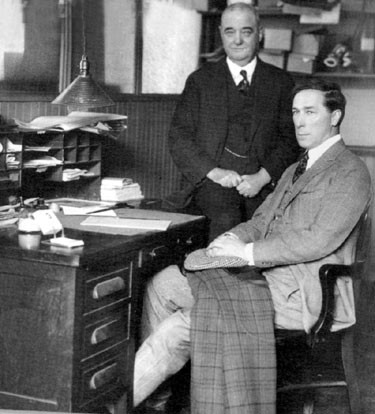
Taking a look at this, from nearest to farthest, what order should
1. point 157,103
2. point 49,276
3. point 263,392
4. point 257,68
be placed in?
point 49,276, point 263,392, point 257,68, point 157,103

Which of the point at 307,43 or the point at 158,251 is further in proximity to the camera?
the point at 307,43

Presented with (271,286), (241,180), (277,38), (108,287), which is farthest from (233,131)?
(277,38)

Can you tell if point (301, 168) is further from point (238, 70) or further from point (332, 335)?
point (238, 70)

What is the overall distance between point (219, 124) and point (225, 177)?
31 cm

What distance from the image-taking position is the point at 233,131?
3.90 m

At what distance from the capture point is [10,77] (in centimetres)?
356

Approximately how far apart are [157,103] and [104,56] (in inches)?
26.6

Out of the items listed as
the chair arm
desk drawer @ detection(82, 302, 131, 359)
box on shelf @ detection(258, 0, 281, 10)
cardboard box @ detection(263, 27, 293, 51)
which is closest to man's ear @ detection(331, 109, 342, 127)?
the chair arm

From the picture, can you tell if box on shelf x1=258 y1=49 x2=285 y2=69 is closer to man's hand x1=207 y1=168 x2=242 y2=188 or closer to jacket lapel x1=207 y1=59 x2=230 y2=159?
jacket lapel x1=207 y1=59 x2=230 y2=159

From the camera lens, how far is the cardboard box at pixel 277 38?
5.42 metres

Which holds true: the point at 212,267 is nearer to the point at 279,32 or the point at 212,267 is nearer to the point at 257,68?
the point at 257,68

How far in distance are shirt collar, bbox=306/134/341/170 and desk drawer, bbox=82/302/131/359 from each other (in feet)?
3.03

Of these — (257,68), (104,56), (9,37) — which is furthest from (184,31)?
(9,37)

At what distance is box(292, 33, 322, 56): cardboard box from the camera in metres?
5.47
